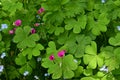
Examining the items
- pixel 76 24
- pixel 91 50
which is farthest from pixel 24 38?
pixel 91 50

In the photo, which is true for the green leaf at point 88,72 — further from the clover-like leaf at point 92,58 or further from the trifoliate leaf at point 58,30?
the trifoliate leaf at point 58,30

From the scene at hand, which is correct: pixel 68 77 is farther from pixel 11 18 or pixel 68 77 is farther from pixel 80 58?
pixel 11 18

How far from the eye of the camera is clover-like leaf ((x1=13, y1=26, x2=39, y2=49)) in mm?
2236

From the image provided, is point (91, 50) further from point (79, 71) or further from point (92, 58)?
point (79, 71)

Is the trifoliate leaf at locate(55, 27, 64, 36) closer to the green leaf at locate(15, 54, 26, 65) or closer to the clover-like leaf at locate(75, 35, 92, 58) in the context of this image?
the clover-like leaf at locate(75, 35, 92, 58)

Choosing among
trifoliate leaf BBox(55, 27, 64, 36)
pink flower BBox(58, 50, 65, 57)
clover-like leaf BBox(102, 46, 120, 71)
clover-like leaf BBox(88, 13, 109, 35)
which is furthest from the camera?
trifoliate leaf BBox(55, 27, 64, 36)

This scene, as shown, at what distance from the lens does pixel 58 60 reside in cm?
205

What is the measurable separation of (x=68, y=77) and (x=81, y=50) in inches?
8.7

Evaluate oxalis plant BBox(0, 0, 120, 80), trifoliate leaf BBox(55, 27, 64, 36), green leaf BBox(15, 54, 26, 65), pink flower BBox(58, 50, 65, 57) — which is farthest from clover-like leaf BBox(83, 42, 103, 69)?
green leaf BBox(15, 54, 26, 65)

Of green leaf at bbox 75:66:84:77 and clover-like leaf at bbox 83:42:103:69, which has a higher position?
clover-like leaf at bbox 83:42:103:69

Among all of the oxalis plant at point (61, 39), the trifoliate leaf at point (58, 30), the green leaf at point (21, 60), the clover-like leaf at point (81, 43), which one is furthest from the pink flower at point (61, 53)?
the green leaf at point (21, 60)

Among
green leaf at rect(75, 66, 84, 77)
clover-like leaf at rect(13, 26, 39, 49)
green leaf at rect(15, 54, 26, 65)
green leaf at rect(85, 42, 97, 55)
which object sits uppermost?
clover-like leaf at rect(13, 26, 39, 49)

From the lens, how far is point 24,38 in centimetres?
227

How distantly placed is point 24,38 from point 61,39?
257 mm
